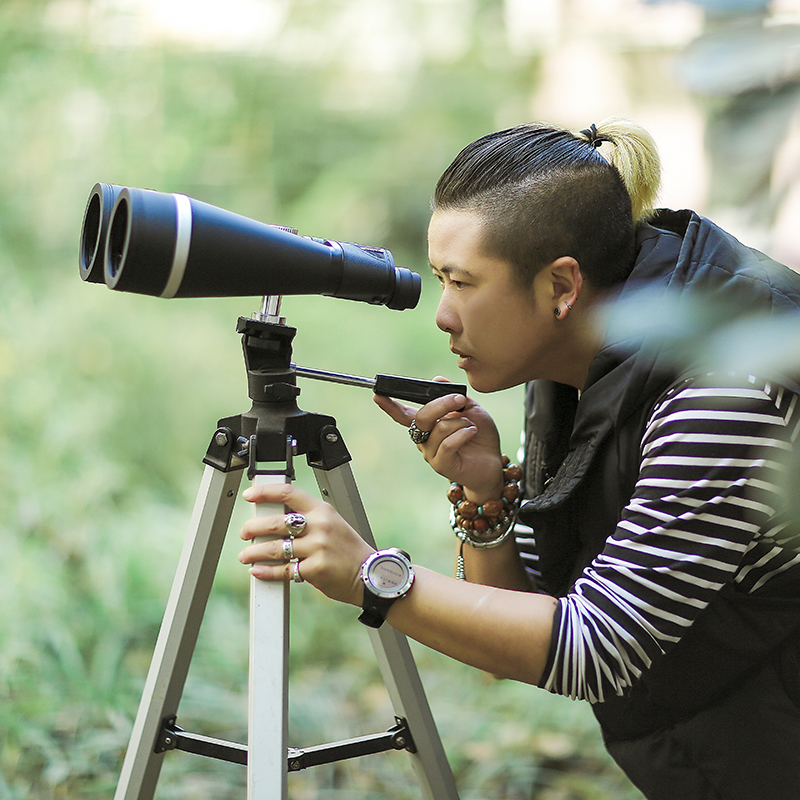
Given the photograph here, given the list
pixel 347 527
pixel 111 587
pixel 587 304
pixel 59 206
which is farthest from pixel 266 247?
→ pixel 59 206

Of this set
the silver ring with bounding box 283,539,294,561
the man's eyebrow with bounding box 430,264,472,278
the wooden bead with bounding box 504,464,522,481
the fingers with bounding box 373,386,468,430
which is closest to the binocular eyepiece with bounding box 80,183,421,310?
the man's eyebrow with bounding box 430,264,472,278

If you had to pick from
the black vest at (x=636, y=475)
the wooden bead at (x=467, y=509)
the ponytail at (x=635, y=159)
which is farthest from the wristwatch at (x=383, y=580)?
the ponytail at (x=635, y=159)

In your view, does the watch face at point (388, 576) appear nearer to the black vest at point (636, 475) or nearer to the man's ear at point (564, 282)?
the black vest at point (636, 475)

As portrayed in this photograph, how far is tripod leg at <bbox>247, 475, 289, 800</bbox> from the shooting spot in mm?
954

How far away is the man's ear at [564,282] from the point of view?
1.17m

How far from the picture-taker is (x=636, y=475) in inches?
43.5

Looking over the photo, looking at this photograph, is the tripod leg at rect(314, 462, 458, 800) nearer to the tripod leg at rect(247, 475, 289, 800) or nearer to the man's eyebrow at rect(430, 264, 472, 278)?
the tripod leg at rect(247, 475, 289, 800)

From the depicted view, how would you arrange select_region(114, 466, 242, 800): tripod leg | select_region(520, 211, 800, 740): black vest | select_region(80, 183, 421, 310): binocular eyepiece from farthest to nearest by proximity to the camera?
select_region(114, 466, 242, 800): tripod leg
select_region(520, 211, 800, 740): black vest
select_region(80, 183, 421, 310): binocular eyepiece

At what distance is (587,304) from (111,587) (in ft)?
5.57

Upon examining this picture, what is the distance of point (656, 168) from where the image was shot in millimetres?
1224

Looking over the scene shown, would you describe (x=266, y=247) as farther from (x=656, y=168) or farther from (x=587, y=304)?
(x=656, y=168)

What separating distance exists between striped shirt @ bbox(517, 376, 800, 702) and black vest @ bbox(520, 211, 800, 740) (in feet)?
0.29

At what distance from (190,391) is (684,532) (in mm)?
2178

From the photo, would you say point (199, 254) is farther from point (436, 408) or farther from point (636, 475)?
point (636, 475)
